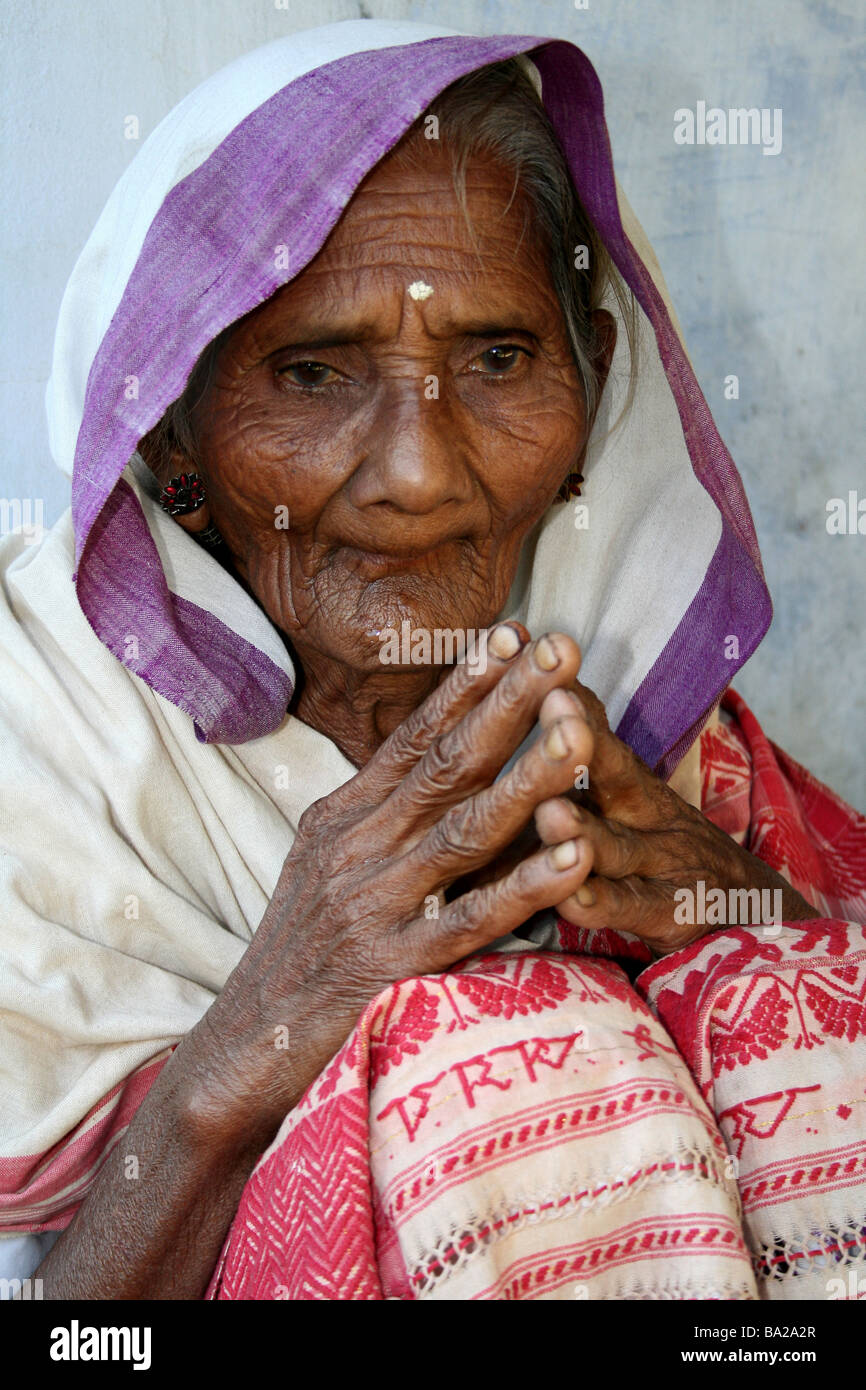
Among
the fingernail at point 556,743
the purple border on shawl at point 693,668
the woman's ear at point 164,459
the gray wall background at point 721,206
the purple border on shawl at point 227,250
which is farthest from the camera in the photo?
the gray wall background at point 721,206

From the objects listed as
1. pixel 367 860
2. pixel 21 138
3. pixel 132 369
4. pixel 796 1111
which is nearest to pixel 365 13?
pixel 21 138

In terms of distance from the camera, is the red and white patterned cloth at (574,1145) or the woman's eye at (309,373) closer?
the red and white patterned cloth at (574,1145)

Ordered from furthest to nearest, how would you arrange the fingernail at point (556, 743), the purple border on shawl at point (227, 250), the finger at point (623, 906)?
the purple border on shawl at point (227, 250) → the finger at point (623, 906) → the fingernail at point (556, 743)

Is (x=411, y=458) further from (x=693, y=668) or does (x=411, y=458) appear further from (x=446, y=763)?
(x=693, y=668)

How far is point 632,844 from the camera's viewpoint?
154cm

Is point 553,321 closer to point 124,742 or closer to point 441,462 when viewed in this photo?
point 441,462

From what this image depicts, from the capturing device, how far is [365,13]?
274 cm

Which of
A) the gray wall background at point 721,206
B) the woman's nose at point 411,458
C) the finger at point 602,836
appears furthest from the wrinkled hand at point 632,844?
the gray wall background at point 721,206

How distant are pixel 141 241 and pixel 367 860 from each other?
827mm

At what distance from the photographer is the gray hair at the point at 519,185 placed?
1.74 m

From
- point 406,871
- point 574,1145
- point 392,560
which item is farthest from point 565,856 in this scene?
point 392,560

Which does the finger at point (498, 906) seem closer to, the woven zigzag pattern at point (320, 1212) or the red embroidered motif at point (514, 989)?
the red embroidered motif at point (514, 989)

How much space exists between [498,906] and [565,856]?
0.09 meters

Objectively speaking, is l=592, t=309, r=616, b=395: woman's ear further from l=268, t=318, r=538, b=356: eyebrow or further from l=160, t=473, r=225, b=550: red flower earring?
l=160, t=473, r=225, b=550: red flower earring
